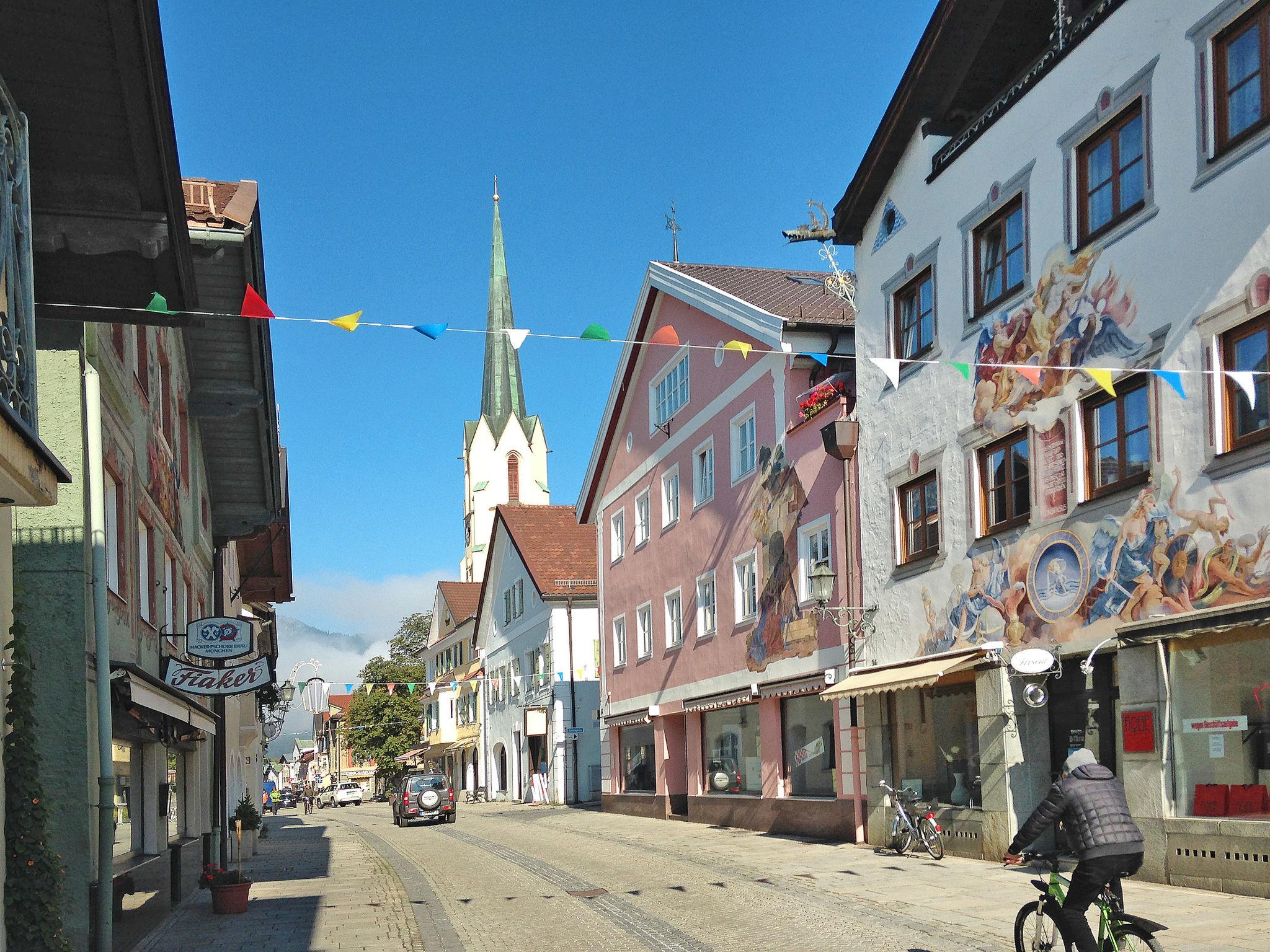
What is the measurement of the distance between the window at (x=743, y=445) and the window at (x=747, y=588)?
1688 millimetres

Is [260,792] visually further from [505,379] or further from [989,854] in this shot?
[505,379]

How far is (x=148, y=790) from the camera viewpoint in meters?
15.5

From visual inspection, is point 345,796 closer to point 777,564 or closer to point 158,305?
point 777,564

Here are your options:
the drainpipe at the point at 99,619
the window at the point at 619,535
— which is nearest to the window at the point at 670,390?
the window at the point at 619,535

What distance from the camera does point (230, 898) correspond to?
1516cm

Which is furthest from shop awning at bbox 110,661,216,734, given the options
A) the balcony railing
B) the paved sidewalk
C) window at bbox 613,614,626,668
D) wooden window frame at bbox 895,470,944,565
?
window at bbox 613,614,626,668

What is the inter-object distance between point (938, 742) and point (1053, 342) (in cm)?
613

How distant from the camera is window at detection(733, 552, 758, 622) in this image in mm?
27141

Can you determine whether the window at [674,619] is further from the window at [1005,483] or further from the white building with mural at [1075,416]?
the window at [1005,483]

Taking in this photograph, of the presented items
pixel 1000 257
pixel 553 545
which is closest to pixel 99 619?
pixel 1000 257

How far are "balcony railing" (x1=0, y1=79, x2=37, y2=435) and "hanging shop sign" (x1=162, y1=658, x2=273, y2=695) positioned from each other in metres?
6.89

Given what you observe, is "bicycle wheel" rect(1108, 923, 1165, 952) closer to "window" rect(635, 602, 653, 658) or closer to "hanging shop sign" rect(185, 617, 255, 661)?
"hanging shop sign" rect(185, 617, 255, 661)

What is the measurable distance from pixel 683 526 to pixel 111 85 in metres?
24.1

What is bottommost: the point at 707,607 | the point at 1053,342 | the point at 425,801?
the point at 425,801
